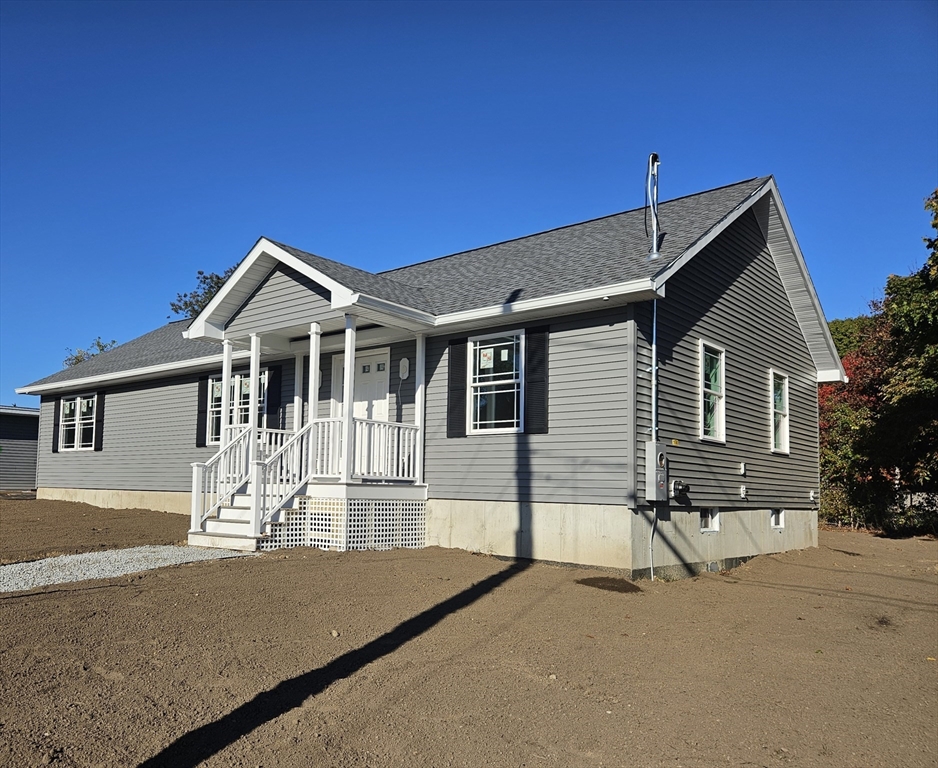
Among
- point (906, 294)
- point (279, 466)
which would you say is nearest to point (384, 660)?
point (279, 466)

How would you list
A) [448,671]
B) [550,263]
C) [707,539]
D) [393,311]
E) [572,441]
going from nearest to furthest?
[448,671] < [572,441] < [393,311] < [707,539] < [550,263]

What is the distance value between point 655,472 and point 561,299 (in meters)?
2.52

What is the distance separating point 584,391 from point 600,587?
264cm

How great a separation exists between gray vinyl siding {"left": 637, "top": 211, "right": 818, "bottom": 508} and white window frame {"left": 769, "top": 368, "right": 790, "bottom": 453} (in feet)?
0.36

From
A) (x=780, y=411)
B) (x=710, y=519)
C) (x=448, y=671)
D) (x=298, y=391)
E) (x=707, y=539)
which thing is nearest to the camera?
(x=448, y=671)

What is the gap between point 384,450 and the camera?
12016mm

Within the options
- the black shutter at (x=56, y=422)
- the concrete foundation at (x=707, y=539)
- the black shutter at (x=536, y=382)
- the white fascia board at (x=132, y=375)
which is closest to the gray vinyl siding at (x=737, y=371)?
the concrete foundation at (x=707, y=539)

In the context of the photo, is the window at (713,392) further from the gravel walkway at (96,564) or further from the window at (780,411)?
the gravel walkway at (96,564)

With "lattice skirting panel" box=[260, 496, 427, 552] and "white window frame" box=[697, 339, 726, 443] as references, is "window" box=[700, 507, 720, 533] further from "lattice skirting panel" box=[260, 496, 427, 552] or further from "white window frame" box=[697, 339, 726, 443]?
"lattice skirting panel" box=[260, 496, 427, 552]

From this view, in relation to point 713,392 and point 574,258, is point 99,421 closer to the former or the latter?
point 574,258

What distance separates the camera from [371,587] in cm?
859

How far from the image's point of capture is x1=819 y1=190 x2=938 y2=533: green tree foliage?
53.1 feet

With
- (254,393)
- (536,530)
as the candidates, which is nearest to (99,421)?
(254,393)

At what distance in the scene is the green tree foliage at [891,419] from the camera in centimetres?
1617
